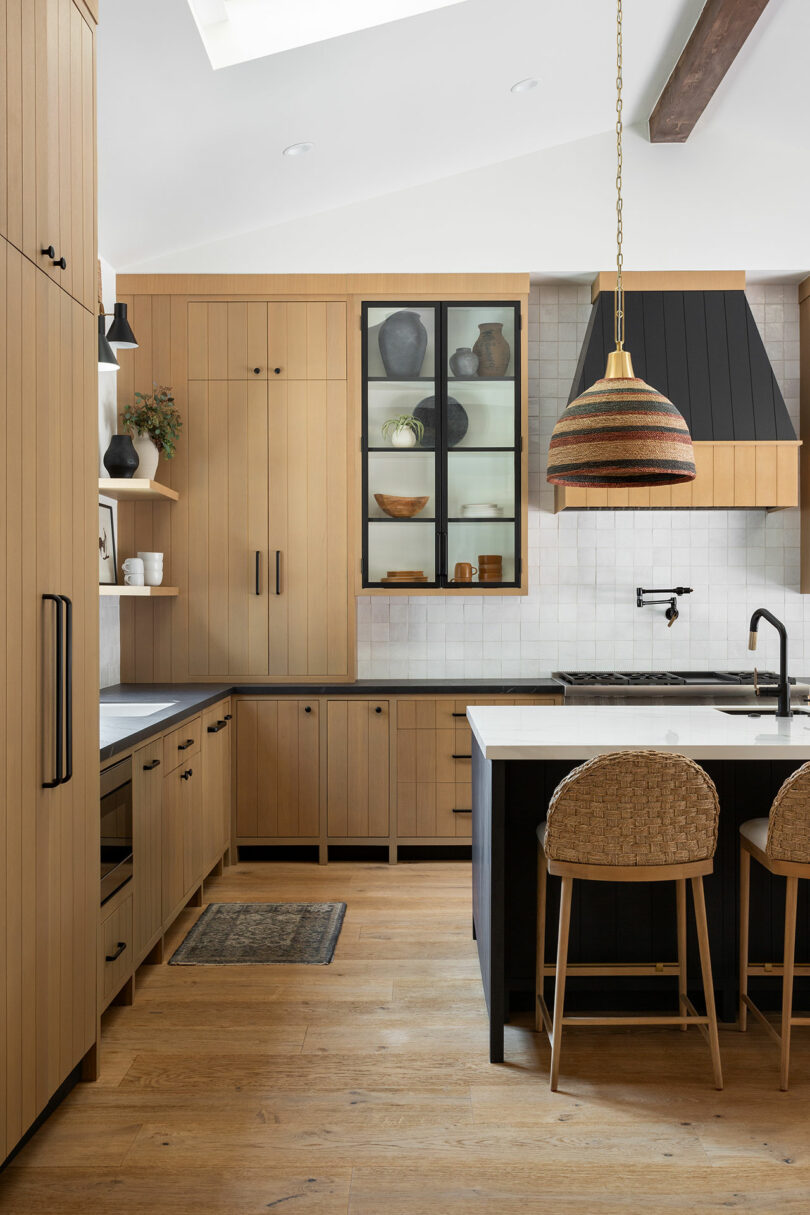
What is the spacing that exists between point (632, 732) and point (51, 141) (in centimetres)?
218

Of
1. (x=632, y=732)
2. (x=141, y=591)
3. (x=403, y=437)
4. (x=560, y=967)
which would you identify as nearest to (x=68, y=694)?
(x=560, y=967)

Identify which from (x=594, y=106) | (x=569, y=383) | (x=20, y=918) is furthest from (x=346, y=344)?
(x=20, y=918)

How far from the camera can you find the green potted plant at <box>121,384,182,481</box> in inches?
167

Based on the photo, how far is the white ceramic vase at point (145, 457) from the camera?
4227 mm

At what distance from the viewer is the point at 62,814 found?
2143 mm

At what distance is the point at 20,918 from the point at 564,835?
4.24ft

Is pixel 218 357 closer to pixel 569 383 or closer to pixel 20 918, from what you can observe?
pixel 569 383

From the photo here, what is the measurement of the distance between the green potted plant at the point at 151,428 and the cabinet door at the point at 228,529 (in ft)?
0.53

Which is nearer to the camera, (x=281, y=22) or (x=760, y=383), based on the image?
(x=281, y=22)

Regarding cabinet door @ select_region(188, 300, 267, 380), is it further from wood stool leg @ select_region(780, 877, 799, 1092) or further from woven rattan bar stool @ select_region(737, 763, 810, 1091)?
wood stool leg @ select_region(780, 877, 799, 1092)

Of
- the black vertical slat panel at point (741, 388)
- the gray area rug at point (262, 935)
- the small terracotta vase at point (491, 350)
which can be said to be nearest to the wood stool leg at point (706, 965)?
the gray area rug at point (262, 935)

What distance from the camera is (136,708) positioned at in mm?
3586

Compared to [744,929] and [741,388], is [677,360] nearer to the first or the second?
[741,388]

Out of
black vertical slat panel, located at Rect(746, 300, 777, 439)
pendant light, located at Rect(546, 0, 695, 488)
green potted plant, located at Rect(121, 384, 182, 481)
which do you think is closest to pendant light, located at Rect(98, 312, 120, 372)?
green potted plant, located at Rect(121, 384, 182, 481)
